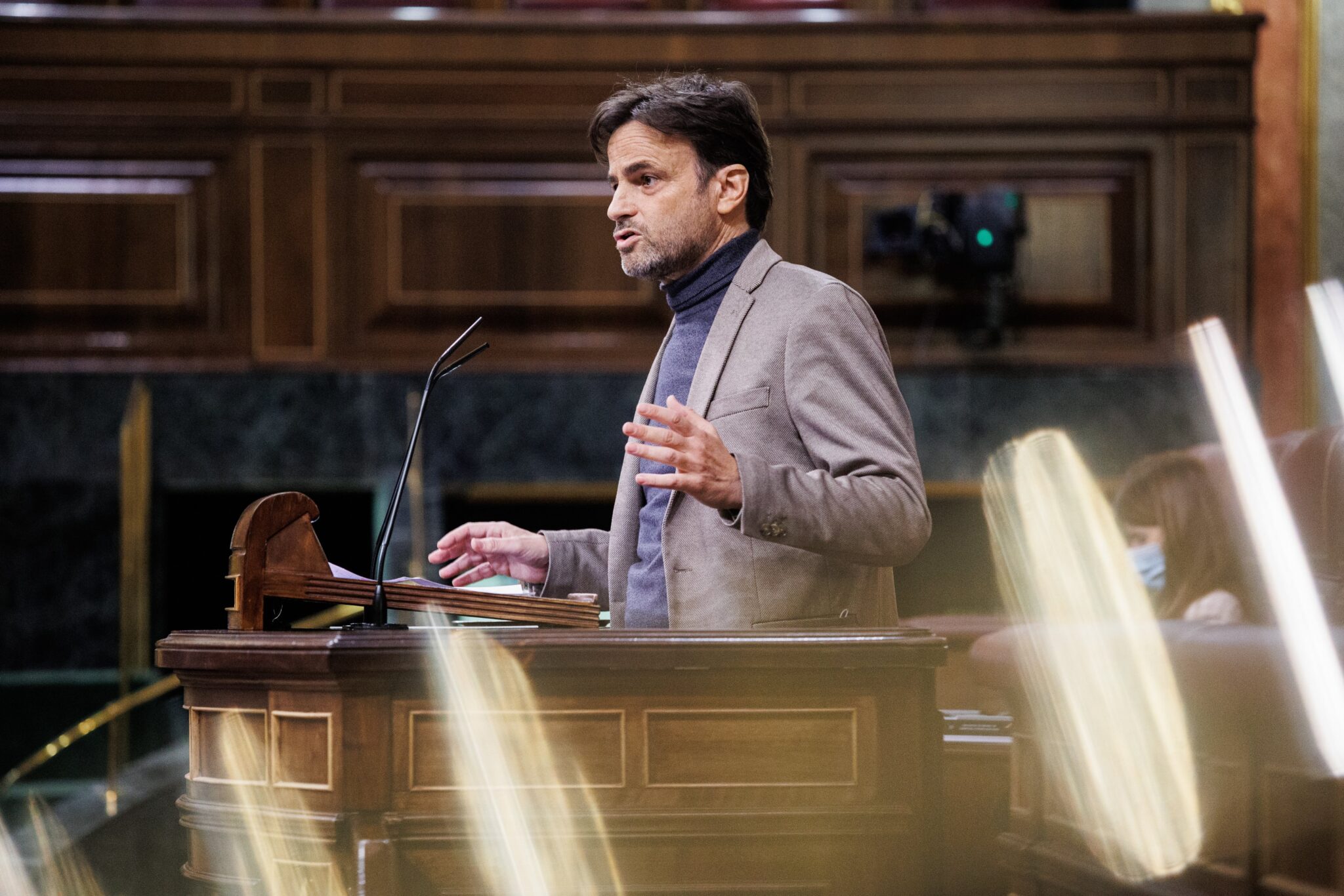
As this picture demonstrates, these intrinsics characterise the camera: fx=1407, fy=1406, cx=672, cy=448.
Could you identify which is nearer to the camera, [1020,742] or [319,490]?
[1020,742]

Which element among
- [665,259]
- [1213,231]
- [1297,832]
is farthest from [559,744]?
[1213,231]

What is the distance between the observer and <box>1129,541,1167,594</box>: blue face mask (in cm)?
310

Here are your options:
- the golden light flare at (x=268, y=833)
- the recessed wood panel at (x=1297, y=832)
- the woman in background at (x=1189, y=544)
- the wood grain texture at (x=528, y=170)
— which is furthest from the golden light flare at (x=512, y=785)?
the wood grain texture at (x=528, y=170)

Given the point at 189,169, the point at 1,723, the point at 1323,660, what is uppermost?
the point at 189,169

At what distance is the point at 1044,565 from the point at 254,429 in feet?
7.06

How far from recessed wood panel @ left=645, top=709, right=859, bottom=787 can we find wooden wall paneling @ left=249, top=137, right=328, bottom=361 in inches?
120

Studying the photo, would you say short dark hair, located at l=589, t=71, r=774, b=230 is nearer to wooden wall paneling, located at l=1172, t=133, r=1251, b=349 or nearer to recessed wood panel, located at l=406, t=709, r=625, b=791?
recessed wood panel, located at l=406, t=709, r=625, b=791

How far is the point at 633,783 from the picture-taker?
110 centimetres

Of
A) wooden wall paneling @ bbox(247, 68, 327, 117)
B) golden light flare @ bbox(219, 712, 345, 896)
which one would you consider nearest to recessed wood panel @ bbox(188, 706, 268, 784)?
golden light flare @ bbox(219, 712, 345, 896)

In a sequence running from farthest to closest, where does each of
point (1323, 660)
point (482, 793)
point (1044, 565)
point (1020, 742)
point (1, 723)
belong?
point (1, 723) → point (1044, 565) → point (1020, 742) → point (1323, 660) → point (482, 793)

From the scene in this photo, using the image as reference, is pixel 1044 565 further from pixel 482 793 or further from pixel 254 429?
pixel 482 793

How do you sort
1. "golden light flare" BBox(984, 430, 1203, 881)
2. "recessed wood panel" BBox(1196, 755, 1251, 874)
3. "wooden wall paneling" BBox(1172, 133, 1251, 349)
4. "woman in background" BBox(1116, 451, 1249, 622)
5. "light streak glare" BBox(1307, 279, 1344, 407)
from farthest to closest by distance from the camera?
"light streak glare" BBox(1307, 279, 1344, 407) → "wooden wall paneling" BBox(1172, 133, 1251, 349) → "woman in background" BBox(1116, 451, 1249, 622) → "golden light flare" BBox(984, 430, 1203, 881) → "recessed wood panel" BBox(1196, 755, 1251, 874)

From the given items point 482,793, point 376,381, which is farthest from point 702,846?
point 376,381

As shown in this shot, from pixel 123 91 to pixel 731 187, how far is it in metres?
2.98
